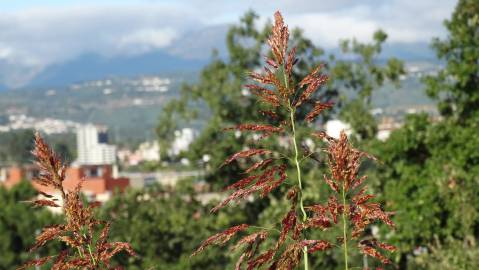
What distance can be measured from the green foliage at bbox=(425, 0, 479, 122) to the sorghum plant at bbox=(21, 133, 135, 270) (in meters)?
18.0

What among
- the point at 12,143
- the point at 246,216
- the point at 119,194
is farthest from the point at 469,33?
the point at 12,143

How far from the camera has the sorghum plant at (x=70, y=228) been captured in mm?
2893

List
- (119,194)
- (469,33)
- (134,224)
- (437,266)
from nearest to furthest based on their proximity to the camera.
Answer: (437,266)
(469,33)
(134,224)
(119,194)

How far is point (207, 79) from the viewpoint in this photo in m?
29.5

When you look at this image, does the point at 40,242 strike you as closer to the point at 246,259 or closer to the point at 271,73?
the point at 246,259

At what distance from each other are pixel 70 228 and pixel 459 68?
62.7ft

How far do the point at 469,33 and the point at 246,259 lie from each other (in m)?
20.4

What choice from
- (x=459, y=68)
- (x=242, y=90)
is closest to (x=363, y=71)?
(x=242, y=90)

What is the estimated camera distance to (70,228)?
9.61 ft

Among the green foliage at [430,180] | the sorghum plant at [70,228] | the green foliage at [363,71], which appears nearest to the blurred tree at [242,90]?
the green foliage at [363,71]

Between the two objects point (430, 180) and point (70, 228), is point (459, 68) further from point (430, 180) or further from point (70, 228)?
point (70, 228)

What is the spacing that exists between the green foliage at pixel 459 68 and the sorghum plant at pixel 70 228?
18018 mm

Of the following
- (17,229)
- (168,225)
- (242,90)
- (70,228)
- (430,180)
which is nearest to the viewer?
(70,228)

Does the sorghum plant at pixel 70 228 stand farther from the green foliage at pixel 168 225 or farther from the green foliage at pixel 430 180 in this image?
the green foliage at pixel 168 225
